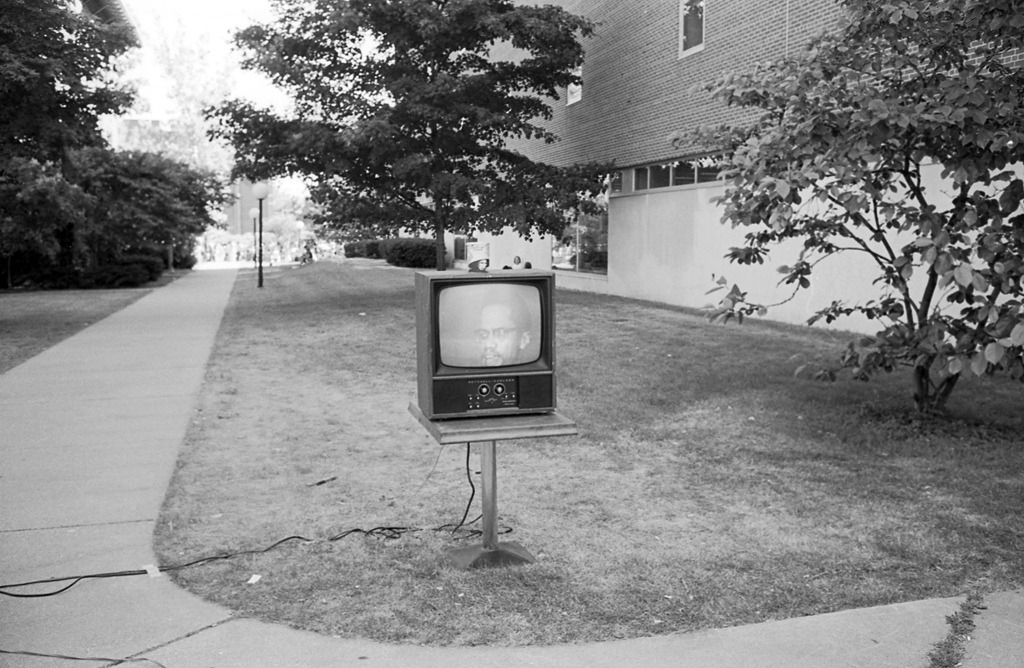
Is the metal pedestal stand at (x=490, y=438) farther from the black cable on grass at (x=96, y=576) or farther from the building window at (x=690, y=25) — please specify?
the building window at (x=690, y=25)

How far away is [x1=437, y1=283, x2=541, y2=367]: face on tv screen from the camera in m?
4.82

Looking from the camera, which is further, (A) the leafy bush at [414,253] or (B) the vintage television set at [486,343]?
(A) the leafy bush at [414,253]

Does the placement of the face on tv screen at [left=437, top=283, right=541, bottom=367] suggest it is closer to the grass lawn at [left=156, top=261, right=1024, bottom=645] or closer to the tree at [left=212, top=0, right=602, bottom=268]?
the grass lawn at [left=156, top=261, right=1024, bottom=645]

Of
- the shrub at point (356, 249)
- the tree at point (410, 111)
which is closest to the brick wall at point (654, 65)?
the tree at point (410, 111)

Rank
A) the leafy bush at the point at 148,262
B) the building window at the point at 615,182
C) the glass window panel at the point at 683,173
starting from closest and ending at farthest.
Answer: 1. the glass window panel at the point at 683,173
2. the building window at the point at 615,182
3. the leafy bush at the point at 148,262

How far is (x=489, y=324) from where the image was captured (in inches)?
191

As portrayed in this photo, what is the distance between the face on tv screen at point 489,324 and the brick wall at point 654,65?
12072 mm

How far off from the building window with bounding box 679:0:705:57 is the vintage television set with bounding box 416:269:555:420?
16.6m

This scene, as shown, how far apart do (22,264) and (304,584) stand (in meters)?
31.9

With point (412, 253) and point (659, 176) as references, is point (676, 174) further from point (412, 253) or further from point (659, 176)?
point (412, 253)

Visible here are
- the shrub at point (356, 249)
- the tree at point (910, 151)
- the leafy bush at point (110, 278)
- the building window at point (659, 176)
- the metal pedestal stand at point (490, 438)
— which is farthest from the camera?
the shrub at point (356, 249)

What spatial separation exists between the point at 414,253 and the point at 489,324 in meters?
37.1

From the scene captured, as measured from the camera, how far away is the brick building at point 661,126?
18328 mm

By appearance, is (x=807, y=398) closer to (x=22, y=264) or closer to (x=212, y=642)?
(x=212, y=642)
